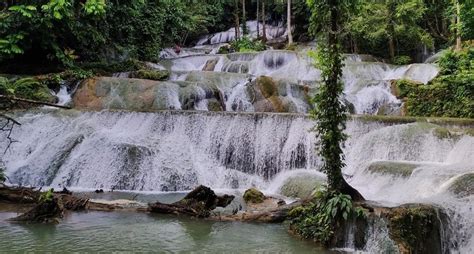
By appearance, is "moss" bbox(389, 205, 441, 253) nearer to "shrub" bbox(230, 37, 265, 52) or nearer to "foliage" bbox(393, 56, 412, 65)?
"foliage" bbox(393, 56, 412, 65)

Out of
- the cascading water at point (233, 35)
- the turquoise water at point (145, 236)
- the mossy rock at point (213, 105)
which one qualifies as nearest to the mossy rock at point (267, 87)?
the mossy rock at point (213, 105)

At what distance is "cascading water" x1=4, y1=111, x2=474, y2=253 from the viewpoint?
1056cm

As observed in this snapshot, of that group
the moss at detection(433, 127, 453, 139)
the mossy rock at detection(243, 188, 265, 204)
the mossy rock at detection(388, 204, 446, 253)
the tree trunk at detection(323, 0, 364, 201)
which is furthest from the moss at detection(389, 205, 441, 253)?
the moss at detection(433, 127, 453, 139)

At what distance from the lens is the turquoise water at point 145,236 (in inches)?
233

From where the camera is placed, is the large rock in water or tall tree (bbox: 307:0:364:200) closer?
the large rock in water

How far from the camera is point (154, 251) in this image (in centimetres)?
581

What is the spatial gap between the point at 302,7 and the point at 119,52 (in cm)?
1482

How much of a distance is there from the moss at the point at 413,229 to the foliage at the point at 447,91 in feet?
30.0

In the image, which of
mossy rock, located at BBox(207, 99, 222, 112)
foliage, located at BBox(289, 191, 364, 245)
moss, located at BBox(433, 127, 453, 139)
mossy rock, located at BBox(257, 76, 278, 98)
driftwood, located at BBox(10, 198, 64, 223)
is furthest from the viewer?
mossy rock, located at BBox(257, 76, 278, 98)

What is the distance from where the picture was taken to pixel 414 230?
18.6ft

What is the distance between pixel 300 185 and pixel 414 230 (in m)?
4.26

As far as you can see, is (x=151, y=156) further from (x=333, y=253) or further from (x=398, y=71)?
(x=398, y=71)

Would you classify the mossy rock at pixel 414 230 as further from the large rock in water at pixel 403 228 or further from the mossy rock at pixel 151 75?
the mossy rock at pixel 151 75

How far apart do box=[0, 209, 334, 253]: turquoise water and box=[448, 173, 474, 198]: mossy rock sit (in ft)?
8.26
